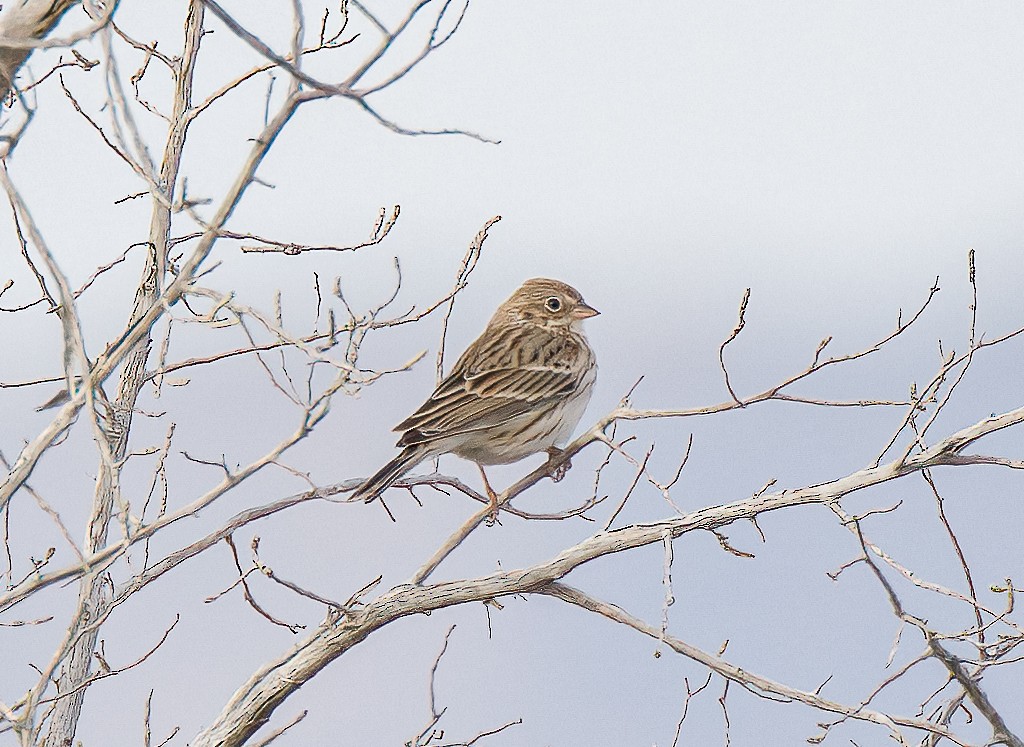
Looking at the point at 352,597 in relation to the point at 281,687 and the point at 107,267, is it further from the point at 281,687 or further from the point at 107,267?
the point at 107,267

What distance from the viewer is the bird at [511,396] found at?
731 cm

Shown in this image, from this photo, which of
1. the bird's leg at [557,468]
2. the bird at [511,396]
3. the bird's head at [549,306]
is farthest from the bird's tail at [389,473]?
the bird's head at [549,306]

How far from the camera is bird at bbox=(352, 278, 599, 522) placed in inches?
288

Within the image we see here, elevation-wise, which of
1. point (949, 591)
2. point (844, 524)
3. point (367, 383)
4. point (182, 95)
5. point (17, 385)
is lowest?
point (949, 591)

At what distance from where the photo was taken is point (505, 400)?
786cm

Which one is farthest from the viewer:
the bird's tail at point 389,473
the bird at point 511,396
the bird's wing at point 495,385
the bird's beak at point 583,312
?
the bird's beak at point 583,312

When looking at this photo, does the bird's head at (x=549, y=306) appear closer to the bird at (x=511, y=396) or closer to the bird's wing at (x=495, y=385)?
the bird at (x=511, y=396)

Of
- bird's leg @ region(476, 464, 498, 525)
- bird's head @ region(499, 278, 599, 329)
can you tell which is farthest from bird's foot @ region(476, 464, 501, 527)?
bird's head @ region(499, 278, 599, 329)

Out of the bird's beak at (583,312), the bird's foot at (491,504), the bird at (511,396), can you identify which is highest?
the bird's beak at (583,312)

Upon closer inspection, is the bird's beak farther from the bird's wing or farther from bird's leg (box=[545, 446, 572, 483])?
bird's leg (box=[545, 446, 572, 483])

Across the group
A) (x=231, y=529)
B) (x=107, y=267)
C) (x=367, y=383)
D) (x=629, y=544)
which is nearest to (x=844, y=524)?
(x=629, y=544)

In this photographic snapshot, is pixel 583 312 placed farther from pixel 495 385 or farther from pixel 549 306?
pixel 495 385

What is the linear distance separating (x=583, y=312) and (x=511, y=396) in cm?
147

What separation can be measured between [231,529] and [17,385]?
157 cm
